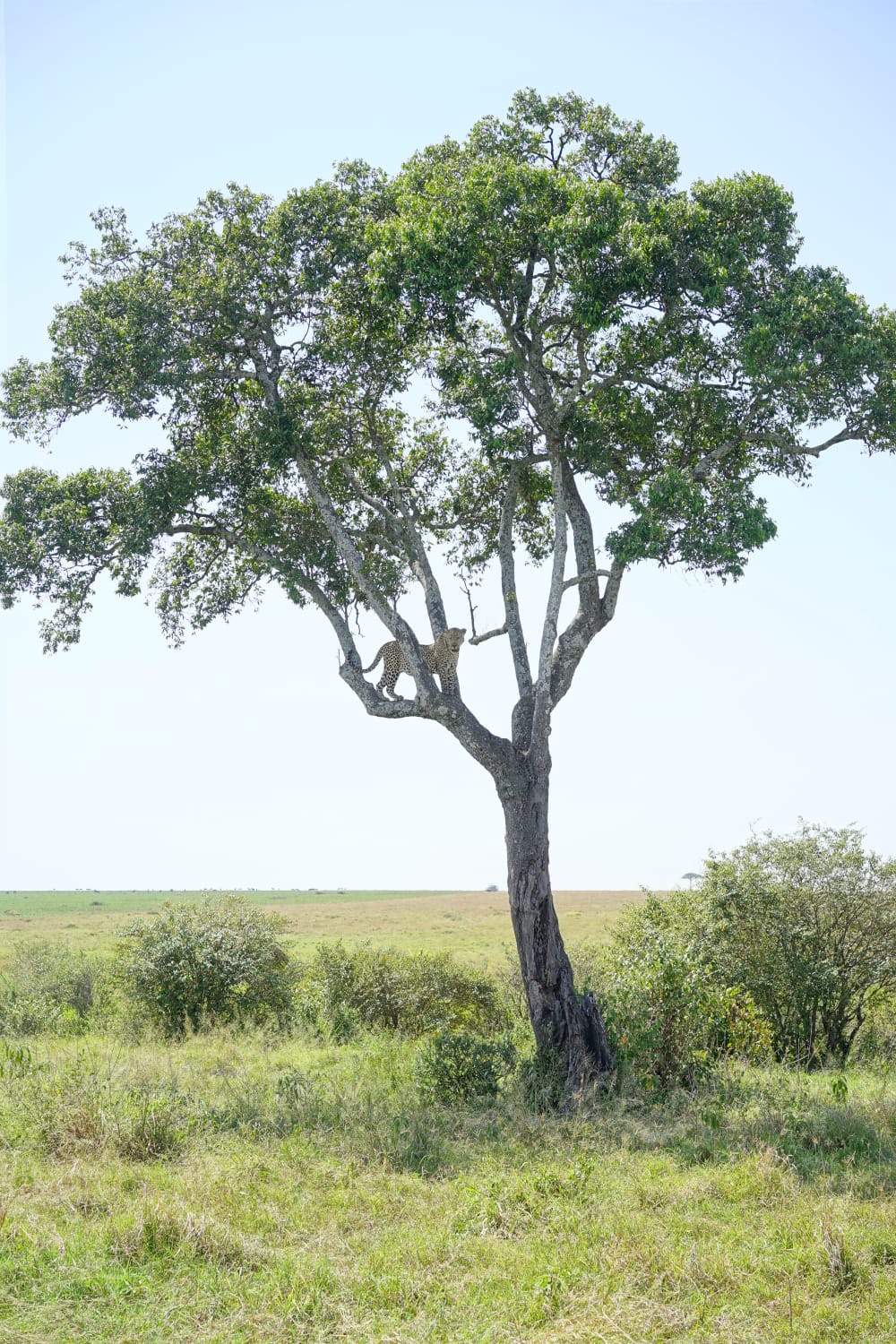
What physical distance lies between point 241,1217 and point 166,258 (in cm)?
1350

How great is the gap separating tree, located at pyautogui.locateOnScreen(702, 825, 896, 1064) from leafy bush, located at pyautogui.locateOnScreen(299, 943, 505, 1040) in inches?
177

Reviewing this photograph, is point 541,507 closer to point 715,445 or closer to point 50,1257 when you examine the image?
point 715,445

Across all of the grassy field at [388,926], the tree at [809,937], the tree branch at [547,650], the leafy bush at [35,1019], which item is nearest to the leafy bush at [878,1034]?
the tree at [809,937]

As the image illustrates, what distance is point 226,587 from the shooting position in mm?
17703

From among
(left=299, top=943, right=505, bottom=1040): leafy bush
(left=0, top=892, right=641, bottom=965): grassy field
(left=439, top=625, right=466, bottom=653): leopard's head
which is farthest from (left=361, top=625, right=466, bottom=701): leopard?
(left=0, top=892, right=641, bottom=965): grassy field

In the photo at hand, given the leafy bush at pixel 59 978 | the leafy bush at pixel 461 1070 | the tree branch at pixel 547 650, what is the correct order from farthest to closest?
the leafy bush at pixel 59 978 < the tree branch at pixel 547 650 < the leafy bush at pixel 461 1070

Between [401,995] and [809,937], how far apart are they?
7084 millimetres

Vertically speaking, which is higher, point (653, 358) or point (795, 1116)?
point (653, 358)

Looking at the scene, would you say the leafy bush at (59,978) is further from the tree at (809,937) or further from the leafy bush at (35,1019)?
the tree at (809,937)

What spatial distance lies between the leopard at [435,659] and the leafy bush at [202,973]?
6698 millimetres

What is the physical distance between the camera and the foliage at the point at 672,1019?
40.3 feet

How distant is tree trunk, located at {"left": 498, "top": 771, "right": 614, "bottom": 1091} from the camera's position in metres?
12.7

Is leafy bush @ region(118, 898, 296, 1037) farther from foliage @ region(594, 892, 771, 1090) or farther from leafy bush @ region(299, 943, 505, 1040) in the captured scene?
foliage @ region(594, 892, 771, 1090)

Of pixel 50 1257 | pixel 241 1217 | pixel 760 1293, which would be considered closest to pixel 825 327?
pixel 760 1293
